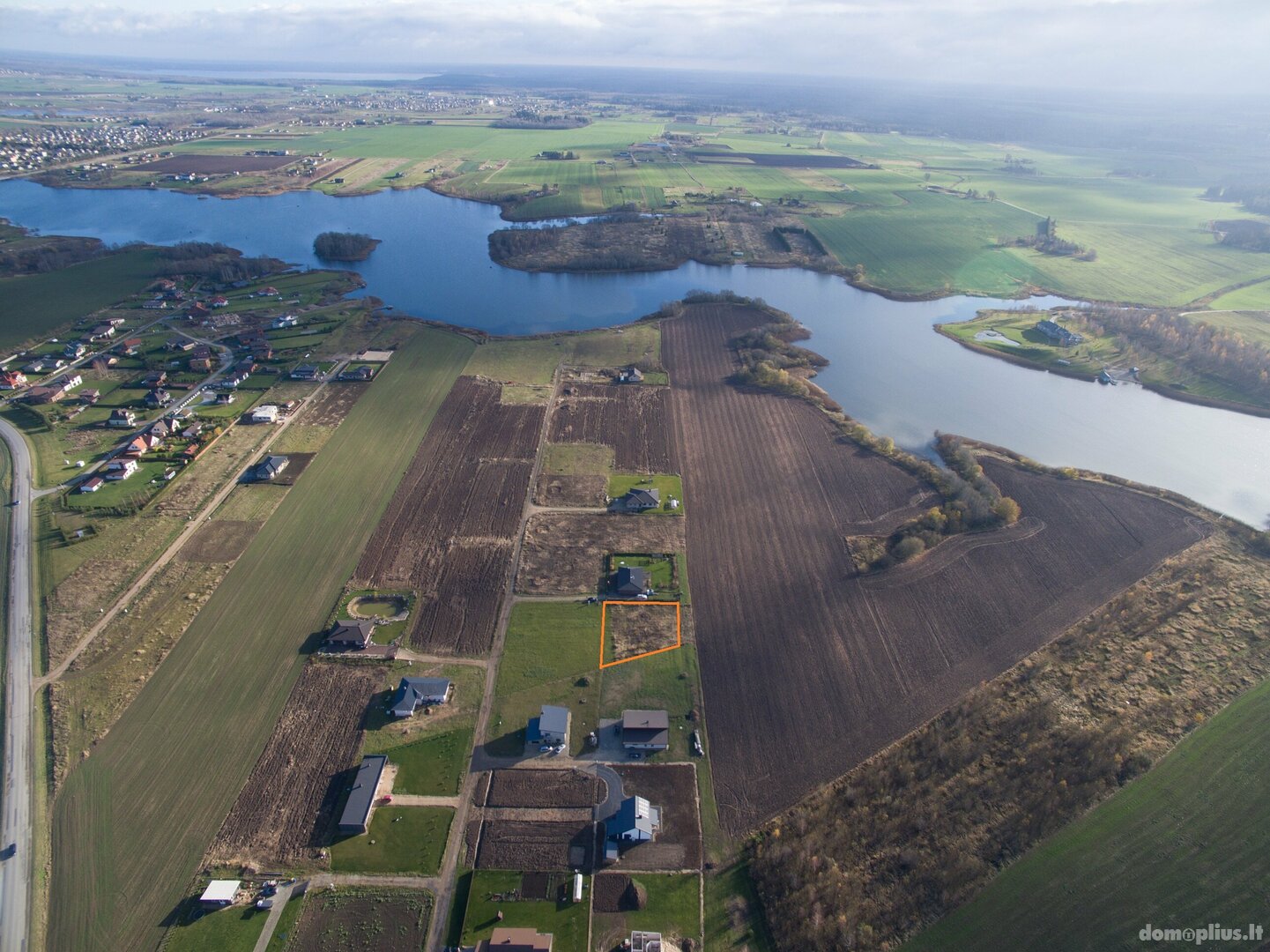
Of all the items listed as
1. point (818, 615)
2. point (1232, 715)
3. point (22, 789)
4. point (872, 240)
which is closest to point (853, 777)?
point (818, 615)

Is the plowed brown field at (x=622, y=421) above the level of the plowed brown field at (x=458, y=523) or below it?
above

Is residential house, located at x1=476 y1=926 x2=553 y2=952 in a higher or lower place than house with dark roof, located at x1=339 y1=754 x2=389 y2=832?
lower

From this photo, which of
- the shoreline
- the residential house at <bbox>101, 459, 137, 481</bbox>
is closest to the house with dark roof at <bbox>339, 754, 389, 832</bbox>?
the residential house at <bbox>101, 459, 137, 481</bbox>

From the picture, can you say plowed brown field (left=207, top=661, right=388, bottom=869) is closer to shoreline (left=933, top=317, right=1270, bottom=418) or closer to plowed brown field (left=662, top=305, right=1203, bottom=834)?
plowed brown field (left=662, top=305, right=1203, bottom=834)

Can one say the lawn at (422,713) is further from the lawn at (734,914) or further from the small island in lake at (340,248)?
the small island in lake at (340,248)

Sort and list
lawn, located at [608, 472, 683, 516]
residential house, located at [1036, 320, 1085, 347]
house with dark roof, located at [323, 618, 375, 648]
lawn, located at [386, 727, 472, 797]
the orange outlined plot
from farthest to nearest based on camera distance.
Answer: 1. residential house, located at [1036, 320, 1085, 347]
2. lawn, located at [608, 472, 683, 516]
3. house with dark roof, located at [323, 618, 375, 648]
4. the orange outlined plot
5. lawn, located at [386, 727, 472, 797]

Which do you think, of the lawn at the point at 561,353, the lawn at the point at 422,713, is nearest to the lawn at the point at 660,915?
the lawn at the point at 422,713

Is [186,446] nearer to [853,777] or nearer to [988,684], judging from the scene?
[853,777]
